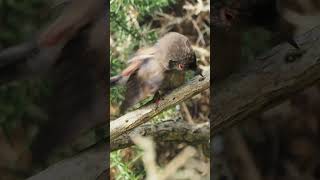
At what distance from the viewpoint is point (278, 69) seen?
2193 millimetres

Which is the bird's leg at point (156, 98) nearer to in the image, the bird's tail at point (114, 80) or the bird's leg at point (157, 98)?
the bird's leg at point (157, 98)

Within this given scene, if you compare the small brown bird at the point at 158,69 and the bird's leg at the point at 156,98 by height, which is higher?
the small brown bird at the point at 158,69

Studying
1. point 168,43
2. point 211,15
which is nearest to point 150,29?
point 168,43

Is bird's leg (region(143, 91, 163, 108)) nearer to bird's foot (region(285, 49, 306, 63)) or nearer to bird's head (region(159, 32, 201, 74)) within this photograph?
bird's head (region(159, 32, 201, 74))

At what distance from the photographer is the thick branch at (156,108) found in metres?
2.13

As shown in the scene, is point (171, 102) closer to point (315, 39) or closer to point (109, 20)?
point (109, 20)

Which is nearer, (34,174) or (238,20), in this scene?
(34,174)

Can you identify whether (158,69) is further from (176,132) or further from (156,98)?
(176,132)

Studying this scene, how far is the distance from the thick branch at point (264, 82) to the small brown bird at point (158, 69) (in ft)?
0.47

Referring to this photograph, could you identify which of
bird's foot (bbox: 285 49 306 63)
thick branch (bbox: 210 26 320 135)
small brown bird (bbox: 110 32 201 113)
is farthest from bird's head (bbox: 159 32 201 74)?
bird's foot (bbox: 285 49 306 63)

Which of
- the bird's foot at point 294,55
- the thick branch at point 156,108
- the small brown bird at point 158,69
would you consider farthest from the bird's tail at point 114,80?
the bird's foot at point 294,55

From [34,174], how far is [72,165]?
13 cm

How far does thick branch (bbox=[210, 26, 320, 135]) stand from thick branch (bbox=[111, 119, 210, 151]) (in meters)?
0.04

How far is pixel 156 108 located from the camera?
7.15 ft
